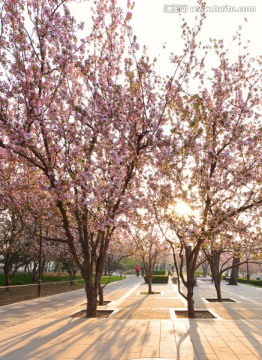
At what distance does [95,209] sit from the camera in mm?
10797

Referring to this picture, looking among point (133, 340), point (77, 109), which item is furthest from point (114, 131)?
point (133, 340)

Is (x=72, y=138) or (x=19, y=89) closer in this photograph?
(x=19, y=89)

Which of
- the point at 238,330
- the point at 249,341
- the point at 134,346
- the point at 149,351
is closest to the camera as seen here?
the point at 149,351

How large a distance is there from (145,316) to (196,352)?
6.37 meters

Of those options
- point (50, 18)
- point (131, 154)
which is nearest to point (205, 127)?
point (131, 154)

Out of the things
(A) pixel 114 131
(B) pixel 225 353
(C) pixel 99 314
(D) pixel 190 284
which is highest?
(A) pixel 114 131

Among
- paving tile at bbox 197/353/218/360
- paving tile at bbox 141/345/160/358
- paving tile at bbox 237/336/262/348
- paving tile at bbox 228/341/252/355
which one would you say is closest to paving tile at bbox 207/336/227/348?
paving tile at bbox 228/341/252/355

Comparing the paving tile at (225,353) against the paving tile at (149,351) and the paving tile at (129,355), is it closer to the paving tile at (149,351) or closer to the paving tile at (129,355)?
the paving tile at (149,351)

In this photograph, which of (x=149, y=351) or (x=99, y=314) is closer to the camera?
(x=149, y=351)

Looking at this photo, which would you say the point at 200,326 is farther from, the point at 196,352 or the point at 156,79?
the point at 156,79

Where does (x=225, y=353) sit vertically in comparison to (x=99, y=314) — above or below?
above

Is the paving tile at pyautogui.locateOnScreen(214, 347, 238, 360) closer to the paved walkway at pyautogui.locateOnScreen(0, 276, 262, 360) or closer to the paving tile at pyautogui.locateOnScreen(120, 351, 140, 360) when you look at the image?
the paved walkway at pyautogui.locateOnScreen(0, 276, 262, 360)

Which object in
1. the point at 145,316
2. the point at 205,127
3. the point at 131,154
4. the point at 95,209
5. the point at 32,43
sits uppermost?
the point at 32,43

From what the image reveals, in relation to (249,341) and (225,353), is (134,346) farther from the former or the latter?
(249,341)
